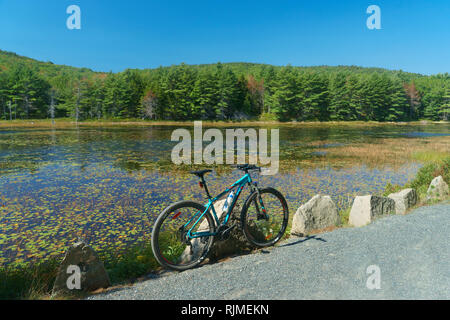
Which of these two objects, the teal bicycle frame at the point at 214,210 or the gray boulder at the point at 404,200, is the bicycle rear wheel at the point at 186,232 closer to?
the teal bicycle frame at the point at 214,210

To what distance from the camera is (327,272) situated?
4.25m

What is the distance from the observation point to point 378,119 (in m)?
97.6

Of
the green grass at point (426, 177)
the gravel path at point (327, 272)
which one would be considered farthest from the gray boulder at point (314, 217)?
the green grass at point (426, 177)

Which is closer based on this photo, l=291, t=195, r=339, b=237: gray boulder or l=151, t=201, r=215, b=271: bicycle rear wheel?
Answer: l=151, t=201, r=215, b=271: bicycle rear wheel

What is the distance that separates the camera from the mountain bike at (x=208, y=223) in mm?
4672

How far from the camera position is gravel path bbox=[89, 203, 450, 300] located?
375cm

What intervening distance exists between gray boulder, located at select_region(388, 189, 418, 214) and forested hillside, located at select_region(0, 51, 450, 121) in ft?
258

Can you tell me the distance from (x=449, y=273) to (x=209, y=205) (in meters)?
3.63

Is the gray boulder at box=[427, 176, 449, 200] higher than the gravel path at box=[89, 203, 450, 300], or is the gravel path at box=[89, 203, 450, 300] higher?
the gray boulder at box=[427, 176, 449, 200]

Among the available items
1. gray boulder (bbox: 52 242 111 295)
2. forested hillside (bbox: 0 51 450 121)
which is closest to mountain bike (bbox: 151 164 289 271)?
gray boulder (bbox: 52 242 111 295)

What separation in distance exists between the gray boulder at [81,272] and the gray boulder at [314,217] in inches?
152

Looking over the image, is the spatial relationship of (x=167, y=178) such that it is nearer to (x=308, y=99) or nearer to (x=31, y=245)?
(x=31, y=245)

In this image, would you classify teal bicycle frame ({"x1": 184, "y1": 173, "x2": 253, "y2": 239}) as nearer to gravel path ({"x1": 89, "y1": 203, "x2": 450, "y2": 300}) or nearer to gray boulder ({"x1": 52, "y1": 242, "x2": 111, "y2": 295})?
gravel path ({"x1": 89, "y1": 203, "x2": 450, "y2": 300})

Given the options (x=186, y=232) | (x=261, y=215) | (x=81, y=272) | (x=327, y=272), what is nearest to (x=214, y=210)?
(x=186, y=232)
